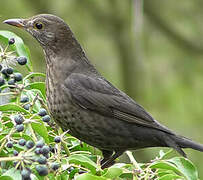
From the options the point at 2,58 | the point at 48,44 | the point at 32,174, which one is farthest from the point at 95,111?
the point at 32,174

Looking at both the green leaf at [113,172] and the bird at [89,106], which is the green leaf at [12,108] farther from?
the bird at [89,106]

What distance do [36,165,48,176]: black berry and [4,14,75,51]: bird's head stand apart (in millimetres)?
2125

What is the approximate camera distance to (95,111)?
3.91m

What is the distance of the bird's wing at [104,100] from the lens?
3889mm

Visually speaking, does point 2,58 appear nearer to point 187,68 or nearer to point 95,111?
point 95,111

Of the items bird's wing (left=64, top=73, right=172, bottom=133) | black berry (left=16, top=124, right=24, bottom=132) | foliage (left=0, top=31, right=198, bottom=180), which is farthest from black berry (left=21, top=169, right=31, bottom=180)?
bird's wing (left=64, top=73, right=172, bottom=133)

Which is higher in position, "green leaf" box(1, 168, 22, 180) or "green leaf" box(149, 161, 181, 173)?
"green leaf" box(1, 168, 22, 180)

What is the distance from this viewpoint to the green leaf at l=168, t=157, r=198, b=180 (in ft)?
8.83

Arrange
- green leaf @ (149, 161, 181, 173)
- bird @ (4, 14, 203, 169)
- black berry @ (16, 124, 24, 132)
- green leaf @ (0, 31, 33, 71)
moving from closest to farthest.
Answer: black berry @ (16, 124, 24, 132) < green leaf @ (149, 161, 181, 173) < green leaf @ (0, 31, 33, 71) < bird @ (4, 14, 203, 169)

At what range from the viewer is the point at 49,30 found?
13.5 feet

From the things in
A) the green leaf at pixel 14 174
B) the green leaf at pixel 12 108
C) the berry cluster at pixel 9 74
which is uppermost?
the berry cluster at pixel 9 74

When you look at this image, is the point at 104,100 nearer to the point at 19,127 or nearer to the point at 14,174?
the point at 19,127

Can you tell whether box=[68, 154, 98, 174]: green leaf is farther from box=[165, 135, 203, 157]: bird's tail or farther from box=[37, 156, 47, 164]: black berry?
box=[165, 135, 203, 157]: bird's tail

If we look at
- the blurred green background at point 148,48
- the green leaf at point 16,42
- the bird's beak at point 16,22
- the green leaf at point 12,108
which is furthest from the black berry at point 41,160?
the blurred green background at point 148,48
